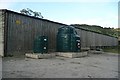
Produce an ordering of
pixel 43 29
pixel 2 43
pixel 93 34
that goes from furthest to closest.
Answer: pixel 93 34 < pixel 43 29 < pixel 2 43

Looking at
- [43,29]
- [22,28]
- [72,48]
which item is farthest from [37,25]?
[72,48]

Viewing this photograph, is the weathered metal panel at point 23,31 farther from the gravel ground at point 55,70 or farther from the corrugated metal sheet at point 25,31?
the gravel ground at point 55,70

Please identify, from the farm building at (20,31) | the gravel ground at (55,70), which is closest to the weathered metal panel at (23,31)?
the farm building at (20,31)

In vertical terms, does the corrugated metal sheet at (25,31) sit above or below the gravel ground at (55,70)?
above

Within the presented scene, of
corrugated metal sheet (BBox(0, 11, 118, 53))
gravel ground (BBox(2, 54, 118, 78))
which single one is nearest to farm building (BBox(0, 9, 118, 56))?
corrugated metal sheet (BBox(0, 11, 118, 53))

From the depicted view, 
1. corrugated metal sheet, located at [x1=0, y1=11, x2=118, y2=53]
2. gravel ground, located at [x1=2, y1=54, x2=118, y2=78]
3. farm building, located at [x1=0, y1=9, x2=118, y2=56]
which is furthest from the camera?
corrugated metal sheet, located at [x1=0, y1=11, x2=118, y2=53]

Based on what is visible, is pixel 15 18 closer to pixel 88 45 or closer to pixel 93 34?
pixel 88 45

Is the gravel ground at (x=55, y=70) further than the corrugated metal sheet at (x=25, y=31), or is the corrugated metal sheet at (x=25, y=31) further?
the corrugated metal sheet at (x=25, y=31)

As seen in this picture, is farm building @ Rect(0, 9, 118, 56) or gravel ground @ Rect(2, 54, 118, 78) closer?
gravel ground @ Rect(2, 54, 118, 78)

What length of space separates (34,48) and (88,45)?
13922mm

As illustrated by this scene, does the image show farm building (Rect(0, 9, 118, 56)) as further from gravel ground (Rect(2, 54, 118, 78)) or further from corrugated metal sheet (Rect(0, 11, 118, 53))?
gravel ground (Rect(2, 54, 118, 78))

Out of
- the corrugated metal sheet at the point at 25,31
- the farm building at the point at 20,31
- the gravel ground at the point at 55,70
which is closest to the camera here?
the gravel ground at the point at 55,70

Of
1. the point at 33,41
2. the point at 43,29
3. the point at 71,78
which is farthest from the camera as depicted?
the point at 43,29

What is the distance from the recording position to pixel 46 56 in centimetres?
1380
